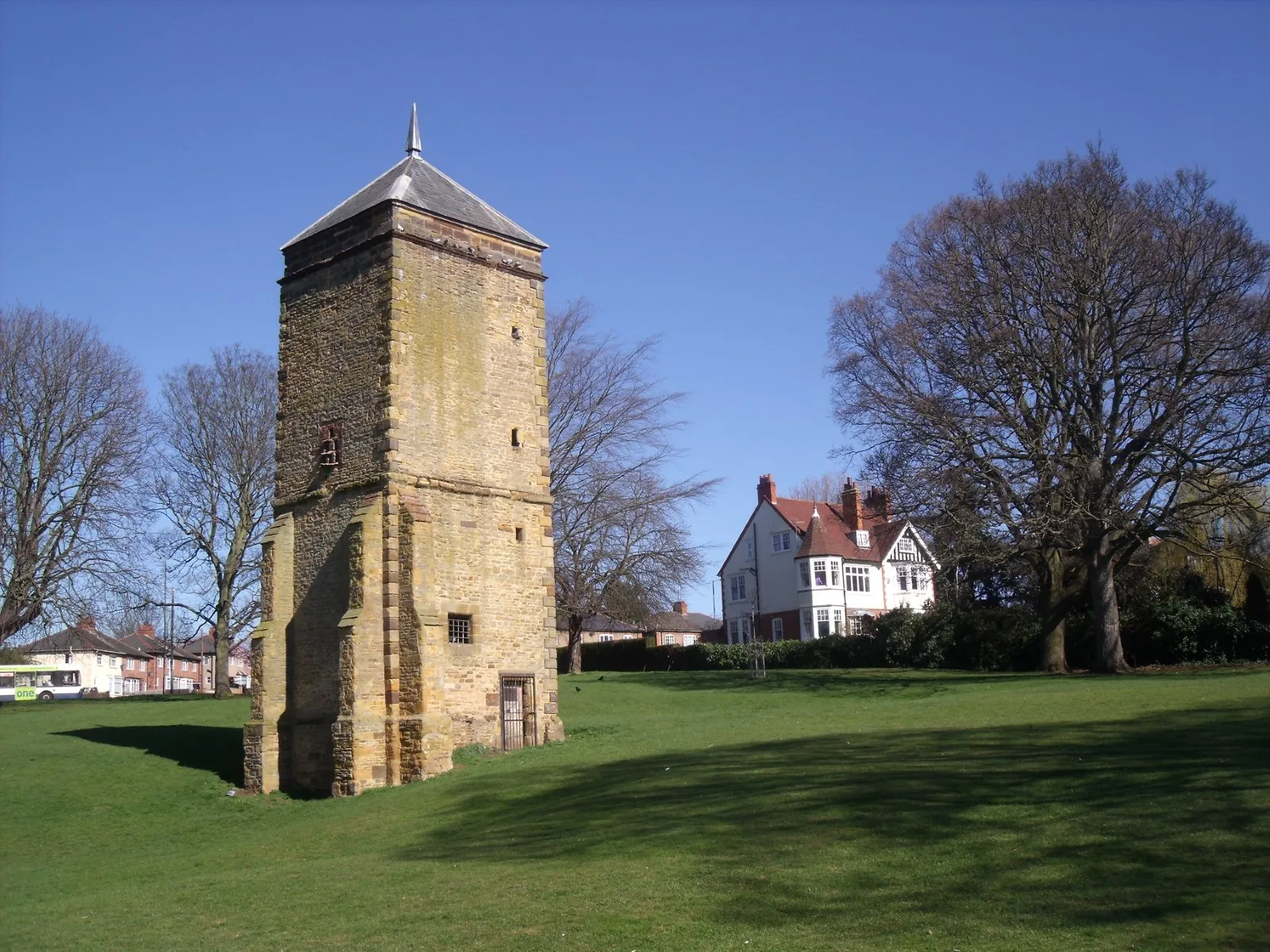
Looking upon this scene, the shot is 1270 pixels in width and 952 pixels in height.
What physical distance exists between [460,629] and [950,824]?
13.6 meters

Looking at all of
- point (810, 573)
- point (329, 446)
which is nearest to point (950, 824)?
point (329, 446)

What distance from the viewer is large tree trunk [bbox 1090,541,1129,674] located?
1217 inches

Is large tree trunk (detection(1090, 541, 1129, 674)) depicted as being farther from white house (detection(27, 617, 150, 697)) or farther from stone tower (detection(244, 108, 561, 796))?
white house (detection(27, 617, 150, 697))

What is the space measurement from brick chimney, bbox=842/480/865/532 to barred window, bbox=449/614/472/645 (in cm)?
4204

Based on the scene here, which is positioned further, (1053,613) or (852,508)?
(852,508)

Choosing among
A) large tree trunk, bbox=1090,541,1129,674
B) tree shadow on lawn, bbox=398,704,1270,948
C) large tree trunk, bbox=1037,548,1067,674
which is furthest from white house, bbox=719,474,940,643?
tree shadow on lawn, bbox=398,704,1270,948

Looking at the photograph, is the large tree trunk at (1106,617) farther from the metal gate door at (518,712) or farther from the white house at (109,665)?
the white house at (109,665)

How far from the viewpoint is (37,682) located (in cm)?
6644

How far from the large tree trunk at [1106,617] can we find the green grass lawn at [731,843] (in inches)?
273

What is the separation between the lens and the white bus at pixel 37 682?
63.5m

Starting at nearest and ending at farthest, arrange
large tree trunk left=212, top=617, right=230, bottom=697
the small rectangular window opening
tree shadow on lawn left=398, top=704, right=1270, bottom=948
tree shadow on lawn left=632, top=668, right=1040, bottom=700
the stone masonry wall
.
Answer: tree shadow on lawn left=398, top=704, right=1270, bottom=948 → the stone masonry wall → the small rectangular window opening → tree shadow on lawn left=632, top=668, right=1040, bottom=700 → large tree trunk left=212, top=617, right=230, bottom=697

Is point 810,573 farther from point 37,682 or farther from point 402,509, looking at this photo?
point 37,682

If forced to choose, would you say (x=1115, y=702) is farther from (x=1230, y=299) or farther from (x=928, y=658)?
(x=928, y=658)

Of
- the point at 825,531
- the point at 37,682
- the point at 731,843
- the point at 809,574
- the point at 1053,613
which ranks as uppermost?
the point at 825,531
